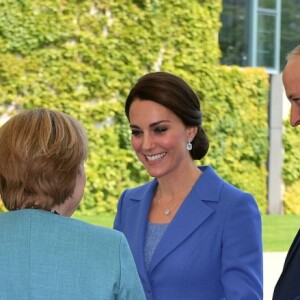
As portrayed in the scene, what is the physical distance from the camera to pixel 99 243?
219cm

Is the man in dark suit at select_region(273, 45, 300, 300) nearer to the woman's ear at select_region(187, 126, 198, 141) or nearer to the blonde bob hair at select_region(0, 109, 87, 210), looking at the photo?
the blonde bob hair at select_region(0, 109, 87, 210)

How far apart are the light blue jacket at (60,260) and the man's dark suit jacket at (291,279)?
36cm

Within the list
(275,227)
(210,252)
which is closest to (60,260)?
(210,252)

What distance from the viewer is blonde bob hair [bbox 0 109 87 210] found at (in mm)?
2188

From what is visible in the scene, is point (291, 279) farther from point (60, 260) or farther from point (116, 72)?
point (116, 72)

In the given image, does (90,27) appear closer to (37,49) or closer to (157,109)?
(37,49)

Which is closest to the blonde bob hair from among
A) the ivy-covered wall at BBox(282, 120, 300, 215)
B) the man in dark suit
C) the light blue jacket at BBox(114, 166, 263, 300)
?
the man in dark suit

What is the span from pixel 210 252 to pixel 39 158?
0.92 m

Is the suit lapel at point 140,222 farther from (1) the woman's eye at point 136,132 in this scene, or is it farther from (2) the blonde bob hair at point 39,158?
(2) the blonde bob hair at point 39,158

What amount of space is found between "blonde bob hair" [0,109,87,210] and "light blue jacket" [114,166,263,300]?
2.58ft

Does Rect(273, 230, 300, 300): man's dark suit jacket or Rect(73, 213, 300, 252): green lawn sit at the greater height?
Rect(273, 230, 300, 300): man's dark suit jacket

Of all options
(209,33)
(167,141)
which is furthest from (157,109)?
(209,33)

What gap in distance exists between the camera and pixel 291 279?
205cm

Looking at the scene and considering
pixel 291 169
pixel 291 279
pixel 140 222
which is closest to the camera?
pixel 291 279
